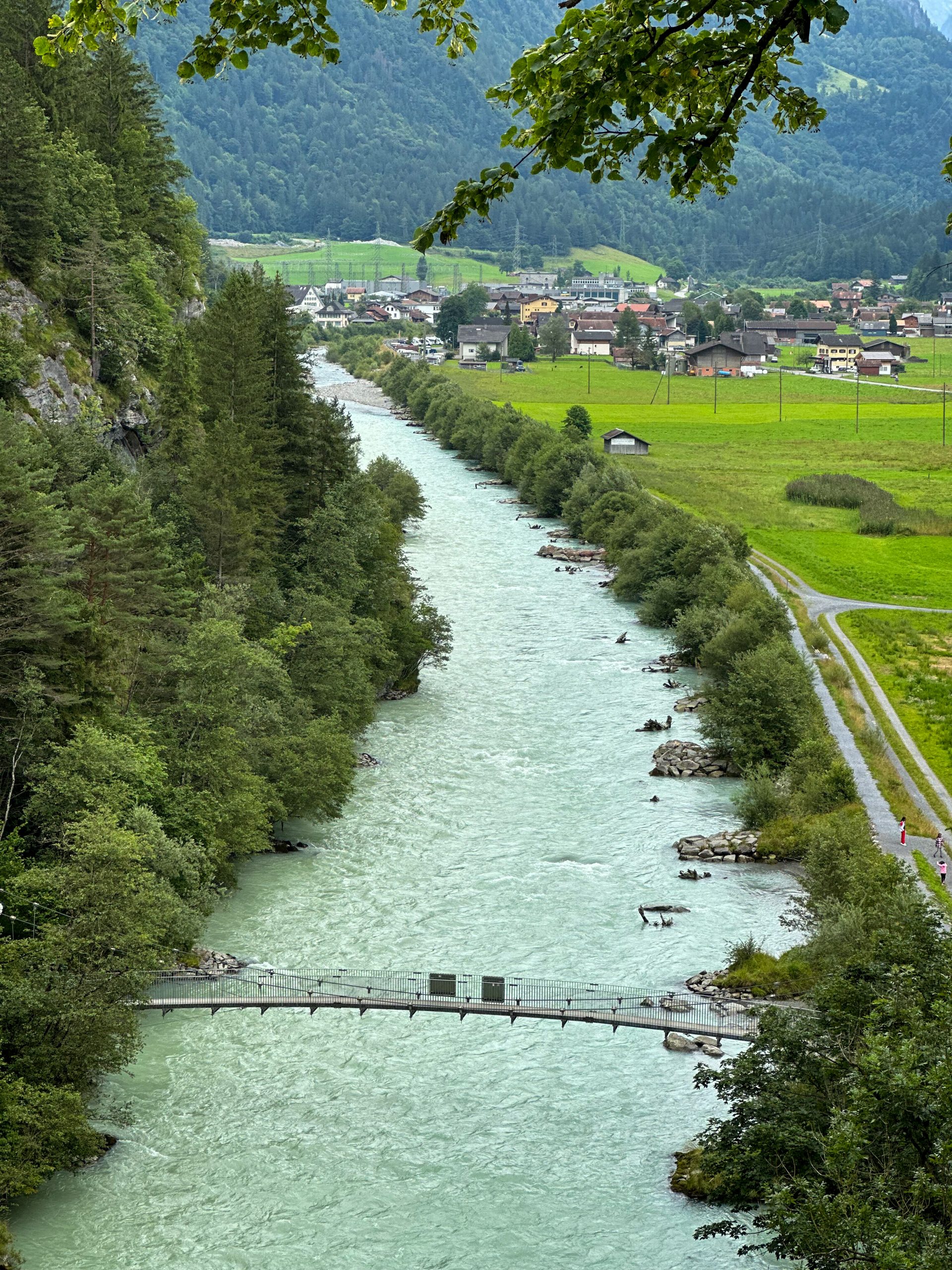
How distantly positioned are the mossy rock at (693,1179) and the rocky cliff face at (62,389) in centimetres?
3510

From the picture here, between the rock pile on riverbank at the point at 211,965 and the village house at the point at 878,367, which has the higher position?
the village house at the point at 878,367

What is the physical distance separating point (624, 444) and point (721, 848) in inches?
3292

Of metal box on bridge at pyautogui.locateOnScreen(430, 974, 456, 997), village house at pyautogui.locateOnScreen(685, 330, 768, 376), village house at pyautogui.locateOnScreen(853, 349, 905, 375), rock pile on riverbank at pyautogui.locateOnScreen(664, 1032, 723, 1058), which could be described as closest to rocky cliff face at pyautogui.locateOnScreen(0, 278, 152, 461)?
metal box on bridge at pyautogui.locateOnScreen(430, 974, 456, 997)

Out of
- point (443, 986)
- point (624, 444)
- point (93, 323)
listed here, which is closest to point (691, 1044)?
point (443, 986)

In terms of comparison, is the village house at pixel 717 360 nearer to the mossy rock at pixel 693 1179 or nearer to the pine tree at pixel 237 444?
the pine tree at pixel 237 444

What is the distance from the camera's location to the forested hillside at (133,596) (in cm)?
3091

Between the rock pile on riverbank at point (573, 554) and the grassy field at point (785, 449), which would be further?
the rock pile on riverbank at point (573, 554)

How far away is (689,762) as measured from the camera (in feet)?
170

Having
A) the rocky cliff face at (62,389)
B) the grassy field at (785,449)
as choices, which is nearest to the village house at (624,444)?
the grassy field at (785,449)

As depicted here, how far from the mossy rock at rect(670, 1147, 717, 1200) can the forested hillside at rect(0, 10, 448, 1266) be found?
11.5 metres

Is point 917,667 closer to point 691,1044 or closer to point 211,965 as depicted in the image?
point 691,1044

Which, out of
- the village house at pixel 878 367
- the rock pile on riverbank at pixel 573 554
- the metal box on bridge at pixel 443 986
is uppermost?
the village house at pixel 878 367

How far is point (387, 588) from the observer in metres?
66.3

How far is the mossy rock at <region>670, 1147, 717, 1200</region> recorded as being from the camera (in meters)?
27.2
